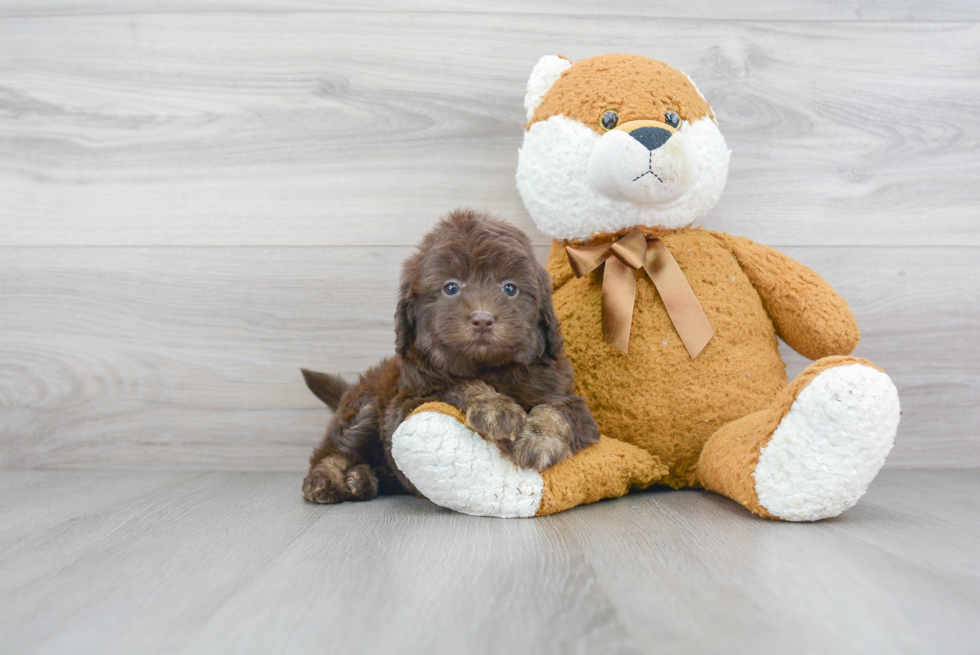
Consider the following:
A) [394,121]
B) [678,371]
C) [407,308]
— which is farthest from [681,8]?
[407,308]

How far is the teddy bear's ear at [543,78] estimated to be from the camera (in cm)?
138

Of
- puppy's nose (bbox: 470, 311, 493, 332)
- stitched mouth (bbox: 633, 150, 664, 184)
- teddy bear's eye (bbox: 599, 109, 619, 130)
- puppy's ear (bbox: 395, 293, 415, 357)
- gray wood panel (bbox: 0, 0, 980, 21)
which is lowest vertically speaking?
puppy's ear (bbox: 395, 293, 415, 357)

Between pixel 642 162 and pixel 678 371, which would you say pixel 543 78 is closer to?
pixel 642 162

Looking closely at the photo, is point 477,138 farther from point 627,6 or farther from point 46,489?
point 46,489

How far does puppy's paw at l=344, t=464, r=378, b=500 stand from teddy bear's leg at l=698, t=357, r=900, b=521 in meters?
0.63

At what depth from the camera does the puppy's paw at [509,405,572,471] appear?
105cm

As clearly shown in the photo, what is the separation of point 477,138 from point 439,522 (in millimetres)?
930

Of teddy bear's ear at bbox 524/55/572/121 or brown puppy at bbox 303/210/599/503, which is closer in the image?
brown puppy at bbox 303/210/599/503

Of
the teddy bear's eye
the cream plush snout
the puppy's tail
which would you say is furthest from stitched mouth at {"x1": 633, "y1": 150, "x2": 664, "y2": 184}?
the puppy's tail

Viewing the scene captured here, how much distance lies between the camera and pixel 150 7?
64.0 inches

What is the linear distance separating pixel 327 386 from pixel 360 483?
0.87 ft

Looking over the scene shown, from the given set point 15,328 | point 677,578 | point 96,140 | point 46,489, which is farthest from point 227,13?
point 677,578

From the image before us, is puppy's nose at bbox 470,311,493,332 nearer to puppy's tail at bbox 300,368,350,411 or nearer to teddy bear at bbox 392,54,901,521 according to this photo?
teddy bear at bbox 392,54,901,521

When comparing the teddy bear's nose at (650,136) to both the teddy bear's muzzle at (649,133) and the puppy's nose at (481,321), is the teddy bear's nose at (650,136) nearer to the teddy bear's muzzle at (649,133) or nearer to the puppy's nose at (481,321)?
the teddy bear's muzzle at (649,133)
